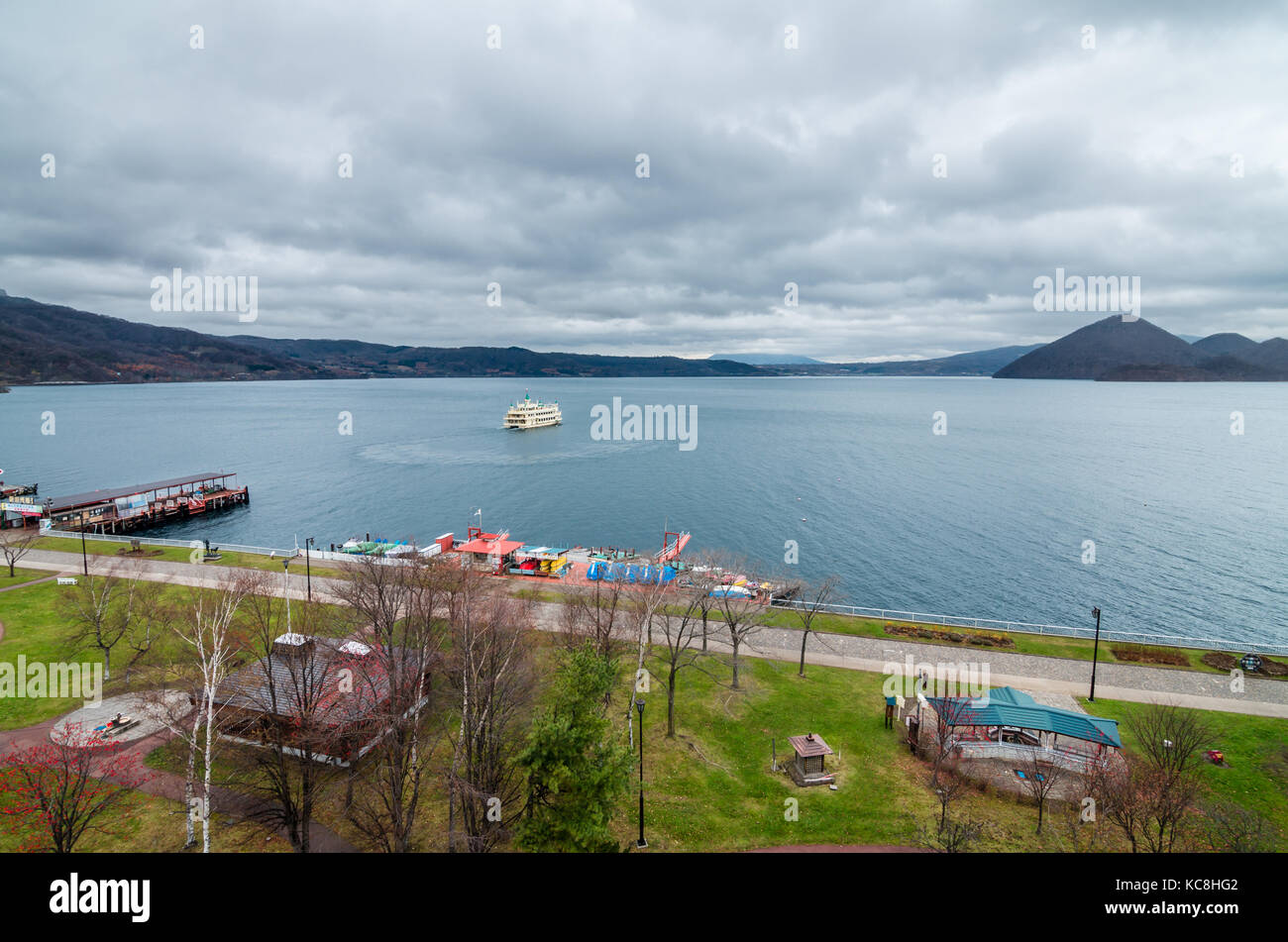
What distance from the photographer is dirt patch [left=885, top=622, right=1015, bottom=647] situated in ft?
122

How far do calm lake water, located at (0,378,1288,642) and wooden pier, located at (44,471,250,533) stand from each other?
11.7 feet

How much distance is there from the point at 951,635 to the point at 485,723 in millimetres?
30787

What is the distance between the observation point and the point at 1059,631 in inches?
1668

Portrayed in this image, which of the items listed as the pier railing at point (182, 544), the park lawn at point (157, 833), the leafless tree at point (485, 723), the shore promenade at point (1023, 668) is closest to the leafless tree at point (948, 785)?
the shore promenade at point (1023, 668)

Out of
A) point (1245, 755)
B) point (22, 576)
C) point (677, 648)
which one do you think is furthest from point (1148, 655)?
point (22, 576)

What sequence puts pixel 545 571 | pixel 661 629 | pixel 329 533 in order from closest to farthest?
1. pixel 661 629
2. pixel 545 571
3. pixel 329 533

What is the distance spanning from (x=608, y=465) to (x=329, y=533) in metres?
50.0

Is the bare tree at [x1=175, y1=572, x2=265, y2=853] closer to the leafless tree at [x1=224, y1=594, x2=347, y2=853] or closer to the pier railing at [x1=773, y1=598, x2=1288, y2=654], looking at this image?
the leafless tree at [x1=224, y1=594, x2=347, y2=853]

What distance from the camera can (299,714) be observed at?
2138cm

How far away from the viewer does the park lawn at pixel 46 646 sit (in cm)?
2741

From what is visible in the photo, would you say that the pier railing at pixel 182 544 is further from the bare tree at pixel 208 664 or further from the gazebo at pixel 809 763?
the gazebo at pixel 809 763

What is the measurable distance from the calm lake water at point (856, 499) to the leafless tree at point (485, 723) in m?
35.1

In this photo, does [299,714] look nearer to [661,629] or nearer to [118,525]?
[661,629]
